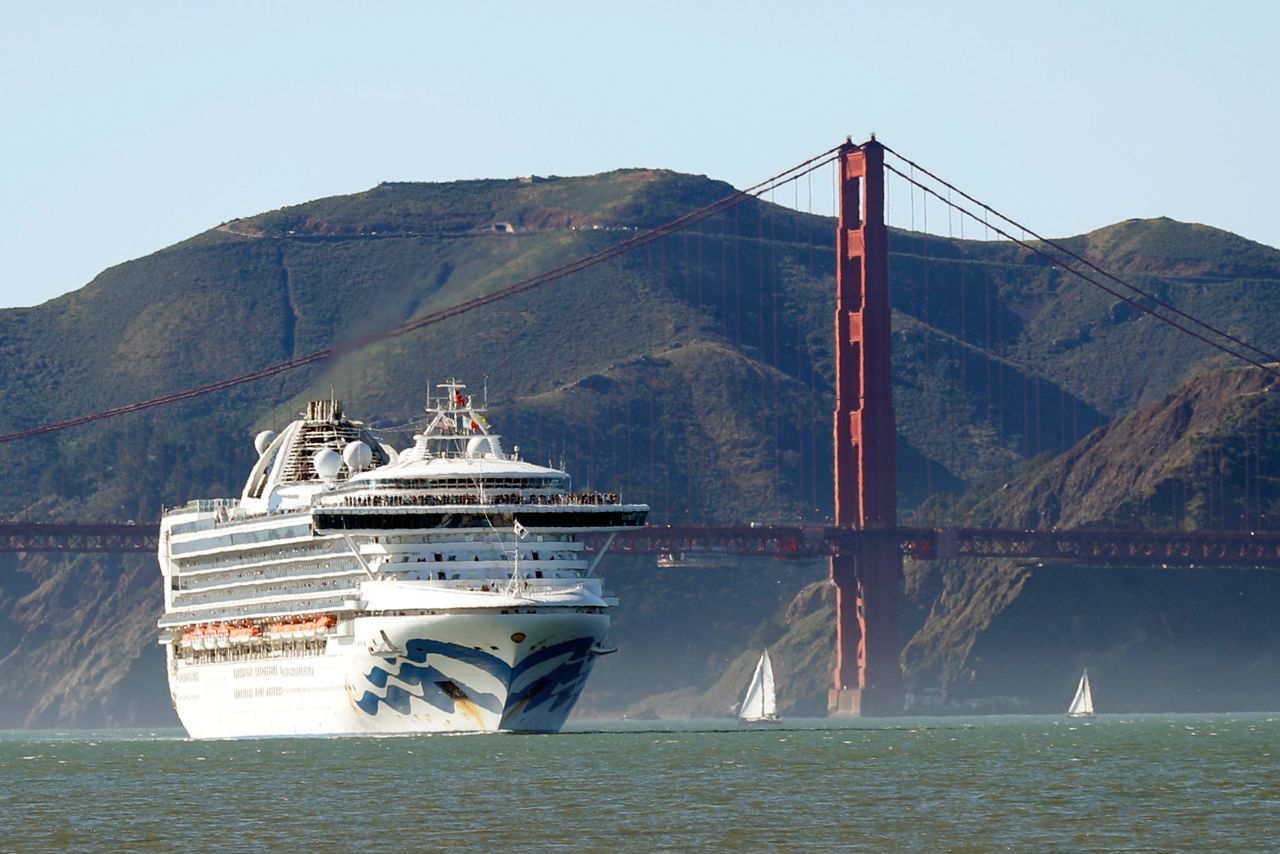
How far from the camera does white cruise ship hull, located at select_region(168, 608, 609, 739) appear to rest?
8919 cm

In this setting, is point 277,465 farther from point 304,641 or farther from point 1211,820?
point 1211,820

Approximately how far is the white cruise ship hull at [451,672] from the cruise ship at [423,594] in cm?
6

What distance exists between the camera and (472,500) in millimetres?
91875

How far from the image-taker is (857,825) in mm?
60250

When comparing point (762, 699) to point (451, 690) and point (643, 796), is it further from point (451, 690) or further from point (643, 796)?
point (643, 796)

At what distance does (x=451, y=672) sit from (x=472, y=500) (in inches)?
217

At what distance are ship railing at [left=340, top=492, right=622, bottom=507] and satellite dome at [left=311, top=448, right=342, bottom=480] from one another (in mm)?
8061

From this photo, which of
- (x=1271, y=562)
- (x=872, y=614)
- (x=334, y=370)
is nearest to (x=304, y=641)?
(x=334, y=370)

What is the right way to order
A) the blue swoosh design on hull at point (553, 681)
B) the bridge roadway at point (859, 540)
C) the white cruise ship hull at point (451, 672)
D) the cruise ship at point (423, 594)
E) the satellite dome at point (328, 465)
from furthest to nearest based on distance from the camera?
the bridge roadway at point (859, 540), the satellite dome at point (328, 465), the blue swoosh design on hull at point (553, 681), the cruise ship at point (423, 594), the white cruise ship hull at point (451, 672)

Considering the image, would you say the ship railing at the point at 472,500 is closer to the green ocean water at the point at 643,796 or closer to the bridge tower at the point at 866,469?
the green ocean water at the point at 643,796

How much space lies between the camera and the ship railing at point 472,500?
91812 millimetres

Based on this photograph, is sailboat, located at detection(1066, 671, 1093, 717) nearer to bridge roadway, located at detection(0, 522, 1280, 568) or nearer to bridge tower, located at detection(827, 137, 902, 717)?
bridge roadway, located at detection(0, 522, 1280, 568)

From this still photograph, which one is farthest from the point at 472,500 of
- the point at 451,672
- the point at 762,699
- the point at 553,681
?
the point at 762,699

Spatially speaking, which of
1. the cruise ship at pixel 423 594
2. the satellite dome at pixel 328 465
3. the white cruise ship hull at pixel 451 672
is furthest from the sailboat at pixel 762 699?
the white cruise ship hull at pixel 451 672
